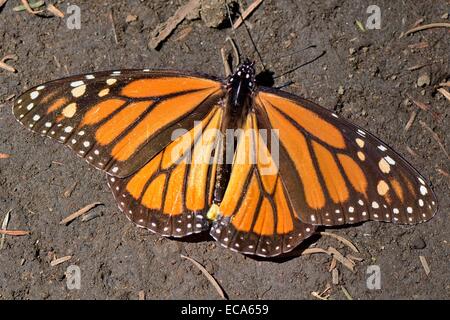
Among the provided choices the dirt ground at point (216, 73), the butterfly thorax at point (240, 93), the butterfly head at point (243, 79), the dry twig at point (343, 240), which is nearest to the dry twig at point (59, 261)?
the dirt ground at point (216, 73)

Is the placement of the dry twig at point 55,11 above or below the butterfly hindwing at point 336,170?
above

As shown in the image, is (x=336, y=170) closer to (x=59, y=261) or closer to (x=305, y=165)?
(x=305, y=165)

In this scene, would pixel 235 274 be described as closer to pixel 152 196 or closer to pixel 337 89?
pixel 152 196

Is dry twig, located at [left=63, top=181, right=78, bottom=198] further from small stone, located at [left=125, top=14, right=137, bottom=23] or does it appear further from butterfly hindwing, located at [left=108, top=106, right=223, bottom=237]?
small stone, located at [left=125, top=14, right=137, bottom=23]

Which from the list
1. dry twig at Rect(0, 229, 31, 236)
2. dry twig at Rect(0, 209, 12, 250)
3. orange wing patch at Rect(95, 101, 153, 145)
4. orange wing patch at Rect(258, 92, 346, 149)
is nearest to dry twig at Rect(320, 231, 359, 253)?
orange wing patch at Rect(258, 92, 346, 149)

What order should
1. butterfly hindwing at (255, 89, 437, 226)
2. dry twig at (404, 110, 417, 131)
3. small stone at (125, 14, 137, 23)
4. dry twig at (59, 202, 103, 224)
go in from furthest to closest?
small stone at (125, 14, 137, 23)
dry twig at (404, 110, 417, 131)
dry twig at (59, 202, 103, 224)
butterfly hindwing at (255, 89, 437, 226)

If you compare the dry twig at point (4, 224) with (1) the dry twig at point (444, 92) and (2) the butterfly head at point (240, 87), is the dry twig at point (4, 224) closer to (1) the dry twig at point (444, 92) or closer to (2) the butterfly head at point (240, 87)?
(2) the butterfly head at point (240, 87)

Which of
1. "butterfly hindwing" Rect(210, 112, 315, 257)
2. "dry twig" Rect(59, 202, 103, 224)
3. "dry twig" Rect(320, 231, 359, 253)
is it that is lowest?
"dry twig" Rect(59, 202, 103, 224)
